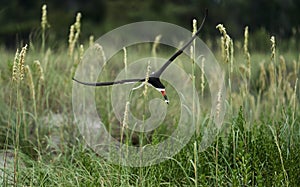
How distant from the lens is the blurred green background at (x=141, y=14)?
12820 mm

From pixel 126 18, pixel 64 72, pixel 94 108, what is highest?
pixel 126 18

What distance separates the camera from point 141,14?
1426 centimetres

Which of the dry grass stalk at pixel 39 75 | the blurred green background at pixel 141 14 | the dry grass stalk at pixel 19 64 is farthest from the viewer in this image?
the blurred green background at pixel 141 14

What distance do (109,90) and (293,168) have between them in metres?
1.56

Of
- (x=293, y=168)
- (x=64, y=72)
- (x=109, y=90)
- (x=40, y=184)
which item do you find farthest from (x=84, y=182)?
(x=64, y=72)

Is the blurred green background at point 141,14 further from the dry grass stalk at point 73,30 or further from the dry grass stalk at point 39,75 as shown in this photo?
the dry grass stalk at point 73,30

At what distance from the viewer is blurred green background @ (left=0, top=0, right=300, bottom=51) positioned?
42.1 ft

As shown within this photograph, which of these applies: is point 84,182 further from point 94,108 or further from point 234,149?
point 94,108

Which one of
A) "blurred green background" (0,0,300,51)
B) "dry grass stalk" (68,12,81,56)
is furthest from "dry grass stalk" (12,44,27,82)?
"blurred green background" (0,0,300,51)

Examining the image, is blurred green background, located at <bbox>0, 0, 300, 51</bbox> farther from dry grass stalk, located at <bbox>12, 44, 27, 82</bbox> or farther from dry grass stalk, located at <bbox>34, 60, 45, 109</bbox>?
dry grass stalk, located at <bbox>12, 44, 27, 82</bbox>

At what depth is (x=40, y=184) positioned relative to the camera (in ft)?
8.14

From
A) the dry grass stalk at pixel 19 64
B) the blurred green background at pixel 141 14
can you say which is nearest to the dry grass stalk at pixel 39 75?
the dry grass stalk at pixel 19 64

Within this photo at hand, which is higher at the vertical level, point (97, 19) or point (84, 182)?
point (97, 19)

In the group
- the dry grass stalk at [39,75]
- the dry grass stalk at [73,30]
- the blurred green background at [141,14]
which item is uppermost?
the blurred green background at [141,14]
